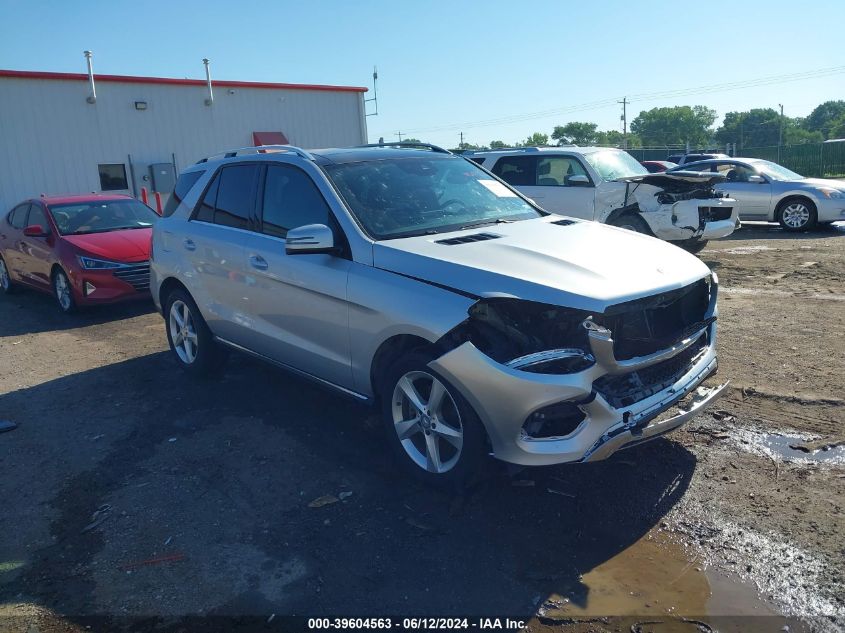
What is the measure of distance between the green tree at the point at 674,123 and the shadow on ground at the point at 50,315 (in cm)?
11620

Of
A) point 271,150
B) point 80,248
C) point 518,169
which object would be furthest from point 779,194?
point 80,248

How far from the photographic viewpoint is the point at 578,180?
36.3 feet

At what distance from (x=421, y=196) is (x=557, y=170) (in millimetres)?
7093

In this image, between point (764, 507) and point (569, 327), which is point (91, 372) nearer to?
point (569, 327)

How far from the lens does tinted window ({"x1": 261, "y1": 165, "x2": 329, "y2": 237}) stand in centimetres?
477

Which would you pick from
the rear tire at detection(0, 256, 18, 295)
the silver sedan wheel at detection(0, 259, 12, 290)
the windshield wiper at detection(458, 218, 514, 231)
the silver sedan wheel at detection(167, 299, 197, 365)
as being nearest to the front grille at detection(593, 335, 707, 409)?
the windshield wiper at detection(458, 218, 514, 231)

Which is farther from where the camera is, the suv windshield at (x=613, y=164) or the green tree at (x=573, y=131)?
the green tree at (x=573, y=131)

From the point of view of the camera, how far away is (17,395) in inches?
247

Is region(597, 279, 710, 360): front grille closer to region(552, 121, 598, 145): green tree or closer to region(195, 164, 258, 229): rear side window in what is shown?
region(195, 164, 258, 229): rear side window

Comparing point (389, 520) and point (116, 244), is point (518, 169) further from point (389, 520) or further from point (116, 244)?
point (389, 520)

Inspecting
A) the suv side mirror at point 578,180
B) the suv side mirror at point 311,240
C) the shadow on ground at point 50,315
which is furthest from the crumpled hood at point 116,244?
the suv side mirror at point 578,180

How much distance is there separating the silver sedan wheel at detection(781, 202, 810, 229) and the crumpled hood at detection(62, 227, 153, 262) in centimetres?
1244

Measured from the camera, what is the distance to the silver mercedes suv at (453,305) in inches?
137

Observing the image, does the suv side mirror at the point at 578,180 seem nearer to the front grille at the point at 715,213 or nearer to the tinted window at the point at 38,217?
the front grille at the point at 715,213
